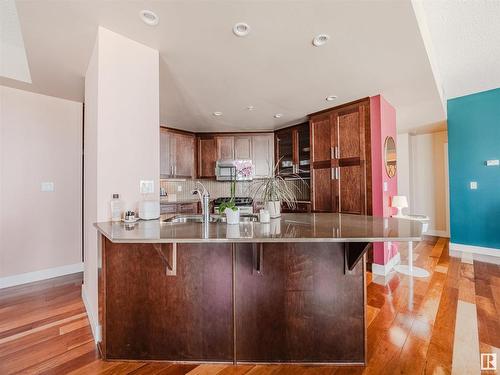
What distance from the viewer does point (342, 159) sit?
3188mm

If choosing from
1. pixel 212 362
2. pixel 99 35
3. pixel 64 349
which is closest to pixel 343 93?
pixel 99 35

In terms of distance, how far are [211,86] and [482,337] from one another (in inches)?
128

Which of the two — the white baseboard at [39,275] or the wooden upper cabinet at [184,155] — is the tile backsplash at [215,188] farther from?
the white baseboard at [39,275]

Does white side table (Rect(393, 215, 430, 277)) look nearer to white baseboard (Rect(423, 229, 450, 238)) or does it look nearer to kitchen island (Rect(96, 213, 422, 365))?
kitchen island (Rect(96, 213, 422, 365))

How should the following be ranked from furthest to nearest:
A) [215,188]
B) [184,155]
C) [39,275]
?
[215,188] → [184,155] → [39,275]

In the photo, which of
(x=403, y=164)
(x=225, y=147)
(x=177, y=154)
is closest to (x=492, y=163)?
(x=403, y=164)

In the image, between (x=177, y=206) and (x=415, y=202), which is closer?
(x=177, y=206)

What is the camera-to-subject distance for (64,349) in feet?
5.29

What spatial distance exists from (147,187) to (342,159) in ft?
8.22

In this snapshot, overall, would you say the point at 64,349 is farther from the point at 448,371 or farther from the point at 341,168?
the point at 341,168

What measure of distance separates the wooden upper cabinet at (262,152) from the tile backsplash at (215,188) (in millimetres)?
407

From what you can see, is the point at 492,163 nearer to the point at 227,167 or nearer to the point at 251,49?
the point at 251,49

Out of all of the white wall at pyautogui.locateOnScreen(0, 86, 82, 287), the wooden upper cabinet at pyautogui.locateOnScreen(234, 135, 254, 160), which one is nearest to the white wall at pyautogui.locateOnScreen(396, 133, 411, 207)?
the wooden upper cabinet at pyautogui.locateOnScreen(234, 135, 254, 160)

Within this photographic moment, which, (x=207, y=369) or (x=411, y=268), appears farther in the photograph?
(x=411, y=268)
